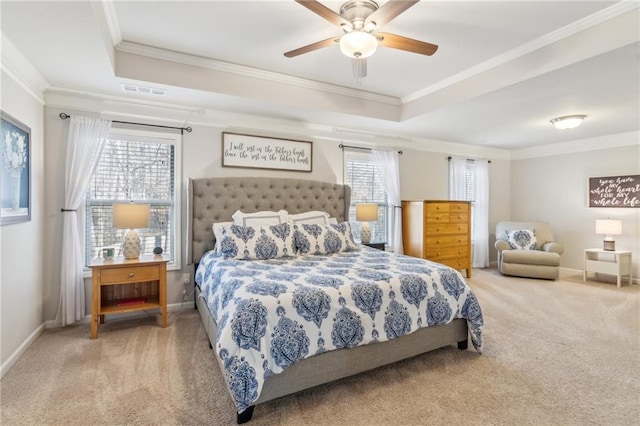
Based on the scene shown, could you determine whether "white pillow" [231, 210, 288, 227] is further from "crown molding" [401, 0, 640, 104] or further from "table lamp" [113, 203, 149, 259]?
"crown molding" [401, 0, 640, 104]

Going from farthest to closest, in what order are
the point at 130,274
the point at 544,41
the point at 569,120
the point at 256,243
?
the point at 569,120 → the point at 256,243 → the point at 130,274 → the point at 544,41

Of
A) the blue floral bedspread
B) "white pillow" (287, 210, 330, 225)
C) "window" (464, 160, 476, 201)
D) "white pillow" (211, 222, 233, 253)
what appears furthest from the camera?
"window" (464, 160, 476, 201)

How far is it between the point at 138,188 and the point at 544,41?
161 inches

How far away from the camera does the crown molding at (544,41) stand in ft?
7.08

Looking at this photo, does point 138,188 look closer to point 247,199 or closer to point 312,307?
point 247,199

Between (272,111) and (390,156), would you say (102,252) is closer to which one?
(272,111)

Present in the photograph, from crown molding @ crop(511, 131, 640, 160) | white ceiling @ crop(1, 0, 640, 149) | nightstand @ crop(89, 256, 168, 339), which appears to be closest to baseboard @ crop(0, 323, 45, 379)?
nightstand @ crop(89, 256, 168, 339)

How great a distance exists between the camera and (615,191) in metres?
5.02

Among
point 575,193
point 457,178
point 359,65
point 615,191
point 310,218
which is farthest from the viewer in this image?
point 457,178

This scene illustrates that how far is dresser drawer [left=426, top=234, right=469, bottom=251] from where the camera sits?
4732 mm

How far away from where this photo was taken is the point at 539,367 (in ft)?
7.62

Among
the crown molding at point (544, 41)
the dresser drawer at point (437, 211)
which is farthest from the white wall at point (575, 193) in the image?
the crown molding at point (544, 41)

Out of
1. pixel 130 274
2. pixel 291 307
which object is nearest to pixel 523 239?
pixel 291 307

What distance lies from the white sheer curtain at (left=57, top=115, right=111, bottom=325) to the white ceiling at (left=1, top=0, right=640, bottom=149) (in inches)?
16.4
